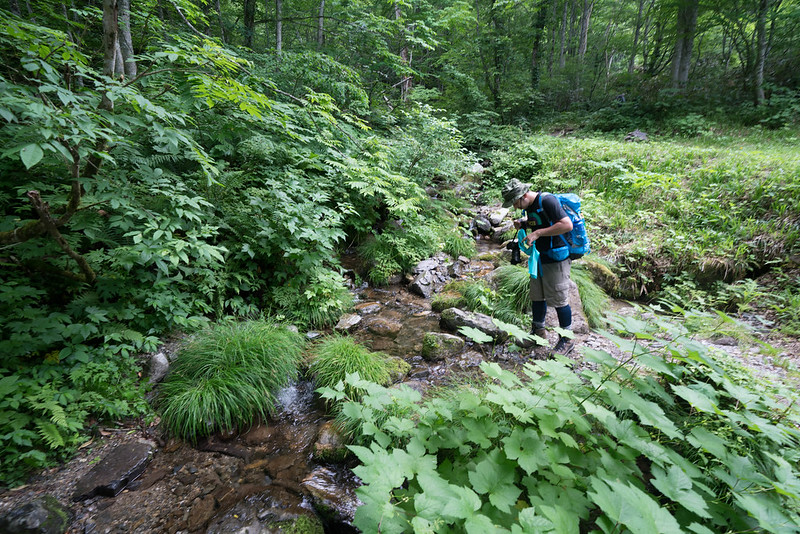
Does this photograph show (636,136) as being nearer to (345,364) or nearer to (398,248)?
(398,248)

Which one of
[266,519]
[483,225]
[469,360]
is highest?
[483,225]

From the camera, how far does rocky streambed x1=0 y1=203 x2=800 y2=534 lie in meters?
2.48

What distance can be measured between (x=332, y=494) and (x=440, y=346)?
8.00 ft

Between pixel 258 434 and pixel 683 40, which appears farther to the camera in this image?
pixel 683 40

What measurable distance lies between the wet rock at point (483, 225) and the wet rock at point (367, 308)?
4435 millimetres

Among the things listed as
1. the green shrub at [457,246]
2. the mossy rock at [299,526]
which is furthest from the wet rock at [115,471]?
the green shrub at [457,246]

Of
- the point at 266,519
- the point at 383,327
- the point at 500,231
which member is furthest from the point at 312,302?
the point at 500,231

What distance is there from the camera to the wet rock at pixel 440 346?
4.71 m

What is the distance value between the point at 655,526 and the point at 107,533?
3647 millimetres

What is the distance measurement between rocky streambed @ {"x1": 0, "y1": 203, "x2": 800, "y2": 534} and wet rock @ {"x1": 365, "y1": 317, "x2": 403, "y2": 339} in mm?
1103

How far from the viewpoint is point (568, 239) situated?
4137mm

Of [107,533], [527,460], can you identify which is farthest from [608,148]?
[107,533]

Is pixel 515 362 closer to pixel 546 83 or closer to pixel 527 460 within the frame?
pixel 527 460

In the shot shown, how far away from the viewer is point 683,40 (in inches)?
562
